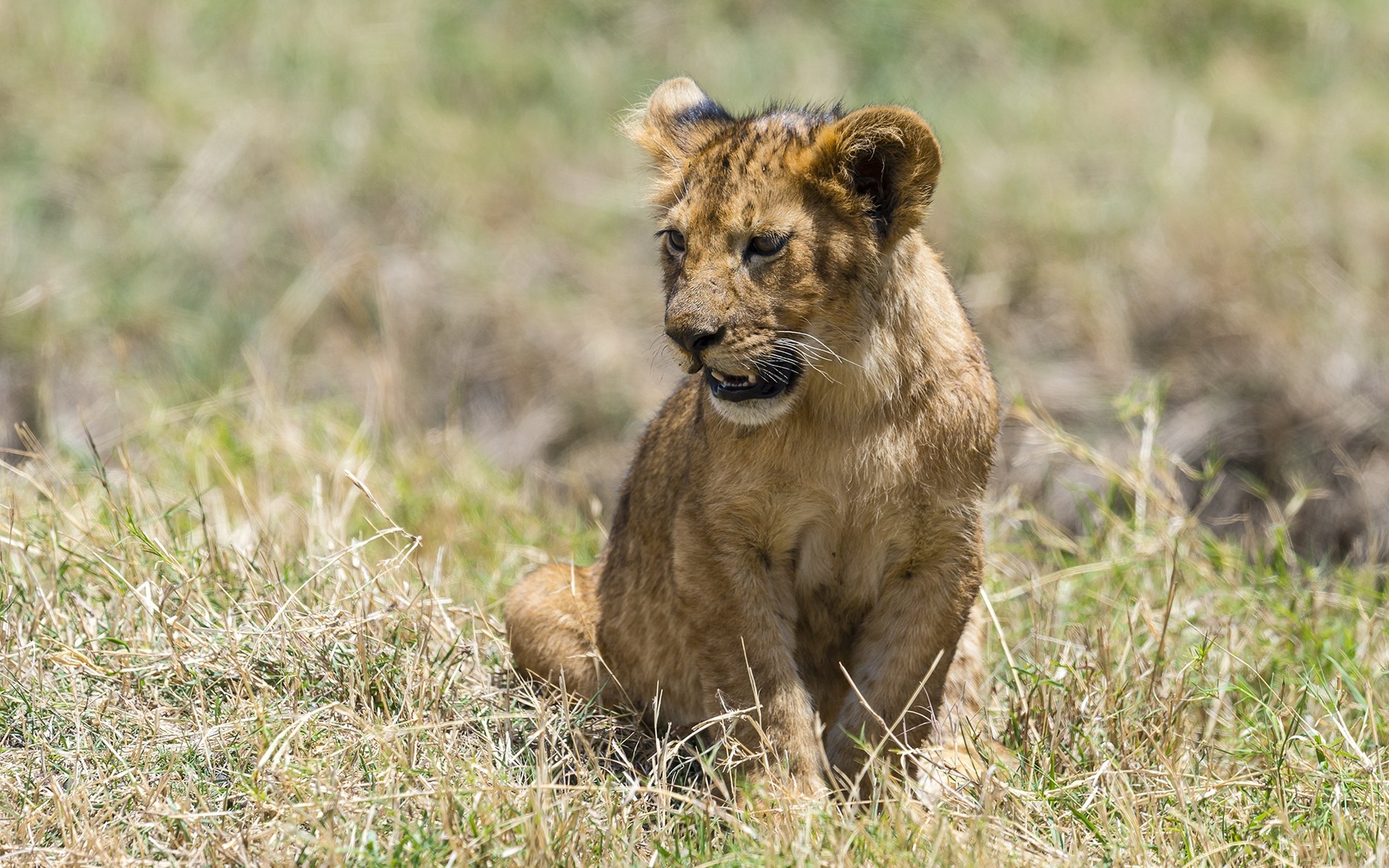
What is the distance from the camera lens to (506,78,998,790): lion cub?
4266 millimetres

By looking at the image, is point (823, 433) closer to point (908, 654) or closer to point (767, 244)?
point (767, 244)

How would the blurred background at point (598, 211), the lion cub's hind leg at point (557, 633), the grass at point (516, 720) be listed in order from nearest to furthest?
the grass at point (516, 720)
the lion cub's hind leg at point (557, 633)
the blurred background at point (598, 211)

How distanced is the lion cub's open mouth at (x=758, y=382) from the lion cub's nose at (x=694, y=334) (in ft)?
0.31

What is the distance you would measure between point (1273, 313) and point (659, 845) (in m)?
7.45

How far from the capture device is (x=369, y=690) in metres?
4.55

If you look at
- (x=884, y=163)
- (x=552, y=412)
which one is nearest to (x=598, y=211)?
(x=552, y=412)

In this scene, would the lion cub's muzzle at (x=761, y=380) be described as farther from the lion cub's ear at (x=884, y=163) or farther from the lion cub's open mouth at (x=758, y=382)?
the lion cub's ear at (x=884, y=163)

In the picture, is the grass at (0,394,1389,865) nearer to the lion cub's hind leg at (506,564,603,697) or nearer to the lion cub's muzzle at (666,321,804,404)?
the lion cub's hind leg at (506,564,603,697)

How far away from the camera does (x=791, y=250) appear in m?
4.26

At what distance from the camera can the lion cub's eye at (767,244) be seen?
4250 millimetres

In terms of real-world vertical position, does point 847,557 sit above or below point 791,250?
below

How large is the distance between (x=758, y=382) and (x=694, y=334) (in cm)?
26

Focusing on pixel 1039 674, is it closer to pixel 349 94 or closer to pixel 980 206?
pixel 980 206

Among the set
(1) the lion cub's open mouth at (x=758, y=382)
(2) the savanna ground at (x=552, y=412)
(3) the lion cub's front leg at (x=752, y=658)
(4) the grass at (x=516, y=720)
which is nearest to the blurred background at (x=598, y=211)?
(2) the savanna ground at (x=552, y=412)
